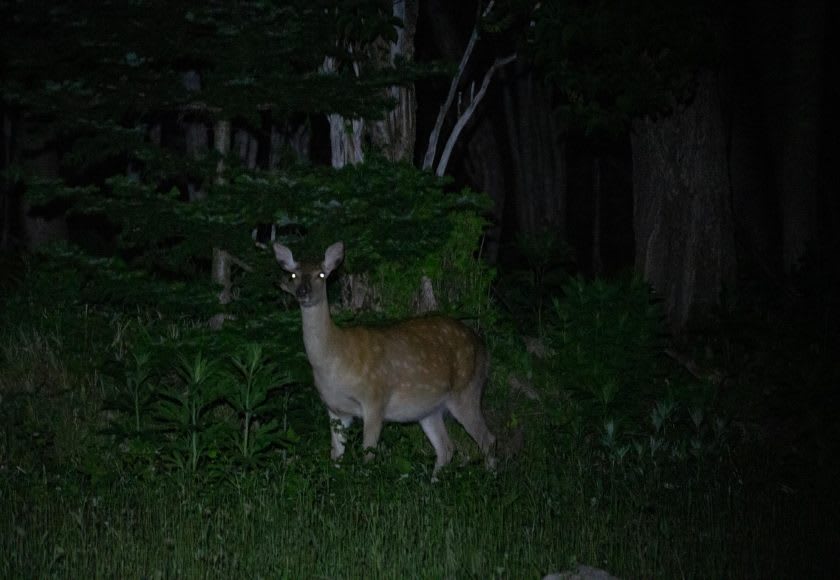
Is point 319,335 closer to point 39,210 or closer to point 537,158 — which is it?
point 39,210

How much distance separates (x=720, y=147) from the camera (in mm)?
14172

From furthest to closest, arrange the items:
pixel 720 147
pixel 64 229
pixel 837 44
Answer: pixel 837 44, pixel 64 229, pixel 720 147

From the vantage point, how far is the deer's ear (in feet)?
32.0

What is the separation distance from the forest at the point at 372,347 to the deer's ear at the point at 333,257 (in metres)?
0.02

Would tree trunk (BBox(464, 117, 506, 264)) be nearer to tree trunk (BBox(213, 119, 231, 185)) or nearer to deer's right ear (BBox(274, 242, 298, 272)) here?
tree trunk (BBox(213, 119, 231, 185))

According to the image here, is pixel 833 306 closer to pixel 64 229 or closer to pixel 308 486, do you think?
pixel 308 486

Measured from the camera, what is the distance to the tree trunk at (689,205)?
1407 centimetres

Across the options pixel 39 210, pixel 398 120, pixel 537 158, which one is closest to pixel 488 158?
pixel 537 158

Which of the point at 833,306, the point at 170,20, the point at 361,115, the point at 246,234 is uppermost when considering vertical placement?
the point at 170,20

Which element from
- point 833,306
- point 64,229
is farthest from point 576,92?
point 64,229

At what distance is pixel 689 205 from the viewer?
46.4ft

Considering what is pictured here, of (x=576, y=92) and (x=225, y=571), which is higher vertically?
(x=576, y=92)

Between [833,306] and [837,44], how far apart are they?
17327 millimetres

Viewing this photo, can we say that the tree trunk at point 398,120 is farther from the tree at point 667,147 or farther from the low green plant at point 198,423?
the low green plant at point 198,423
